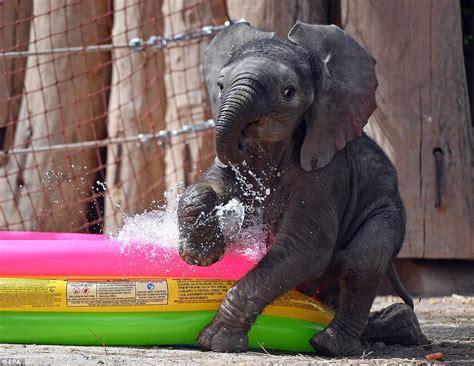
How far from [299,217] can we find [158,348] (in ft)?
2.54

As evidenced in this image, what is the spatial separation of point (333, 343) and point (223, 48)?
134cm

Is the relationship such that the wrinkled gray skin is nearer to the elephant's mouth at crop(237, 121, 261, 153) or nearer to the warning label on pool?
the elephant's mouth at crop(237, 121, 261, 153)

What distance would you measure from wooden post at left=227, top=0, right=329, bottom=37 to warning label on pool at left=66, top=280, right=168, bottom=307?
2.66 meters

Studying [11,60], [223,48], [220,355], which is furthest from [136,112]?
[220,355]

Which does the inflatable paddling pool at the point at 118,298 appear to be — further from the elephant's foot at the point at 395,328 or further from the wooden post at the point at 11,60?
the wooden post at the point at 11,60

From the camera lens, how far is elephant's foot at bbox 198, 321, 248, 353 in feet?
15.6

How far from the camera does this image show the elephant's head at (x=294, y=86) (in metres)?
4.69

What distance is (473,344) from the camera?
5.44 meters

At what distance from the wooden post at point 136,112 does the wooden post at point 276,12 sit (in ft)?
2.58

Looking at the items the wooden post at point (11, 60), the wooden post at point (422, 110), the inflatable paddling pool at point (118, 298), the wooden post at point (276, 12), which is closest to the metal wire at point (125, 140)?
the wooden post at point (11, 60)

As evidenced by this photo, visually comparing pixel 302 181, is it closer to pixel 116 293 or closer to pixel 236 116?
pixel 236 116

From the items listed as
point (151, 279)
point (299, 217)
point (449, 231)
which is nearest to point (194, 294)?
point (151, 279)

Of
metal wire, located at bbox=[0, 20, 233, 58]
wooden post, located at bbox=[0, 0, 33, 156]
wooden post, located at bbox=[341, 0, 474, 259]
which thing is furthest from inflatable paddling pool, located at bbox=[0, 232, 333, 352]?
wooden post, located at bbox=[0, 0, 33, 156]

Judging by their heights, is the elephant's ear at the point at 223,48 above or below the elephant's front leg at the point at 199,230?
above
